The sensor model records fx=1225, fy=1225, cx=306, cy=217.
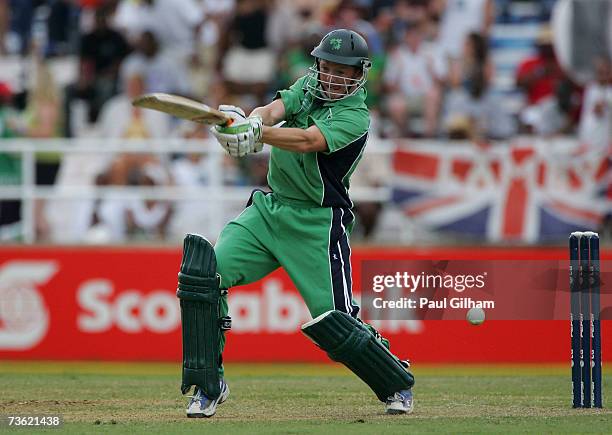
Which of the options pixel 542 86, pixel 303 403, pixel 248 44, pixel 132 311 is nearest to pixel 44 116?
pixel 248 44

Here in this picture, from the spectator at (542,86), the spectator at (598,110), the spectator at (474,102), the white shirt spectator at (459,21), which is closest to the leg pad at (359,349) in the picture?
the spectator at (474,102)

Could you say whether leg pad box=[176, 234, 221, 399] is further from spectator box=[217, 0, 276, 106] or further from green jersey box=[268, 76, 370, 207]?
spectator box=[217, 0, 276, 106]

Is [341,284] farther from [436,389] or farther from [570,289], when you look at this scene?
[436,389]

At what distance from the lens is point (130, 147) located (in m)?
12.0

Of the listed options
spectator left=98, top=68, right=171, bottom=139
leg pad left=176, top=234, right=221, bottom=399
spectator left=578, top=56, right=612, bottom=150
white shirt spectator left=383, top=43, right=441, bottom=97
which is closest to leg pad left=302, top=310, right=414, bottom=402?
leg pad left=176, top=234, right=221, bottom=399

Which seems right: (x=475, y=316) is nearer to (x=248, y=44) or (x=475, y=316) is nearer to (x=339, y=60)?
(x=339, y=60)

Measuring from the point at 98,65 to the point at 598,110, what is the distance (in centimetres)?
591

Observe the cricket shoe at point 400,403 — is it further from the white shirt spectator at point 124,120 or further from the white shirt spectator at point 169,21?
the white shirt spectator at point 169,21

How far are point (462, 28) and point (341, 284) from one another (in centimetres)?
839

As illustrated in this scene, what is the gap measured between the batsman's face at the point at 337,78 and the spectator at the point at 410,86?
6.74 m

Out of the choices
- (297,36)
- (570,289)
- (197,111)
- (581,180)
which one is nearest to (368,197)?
(581,180)

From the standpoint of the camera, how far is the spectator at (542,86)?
13.7 m

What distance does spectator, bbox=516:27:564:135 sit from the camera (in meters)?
13.7

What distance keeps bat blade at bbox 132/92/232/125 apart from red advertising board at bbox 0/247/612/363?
5330mm
